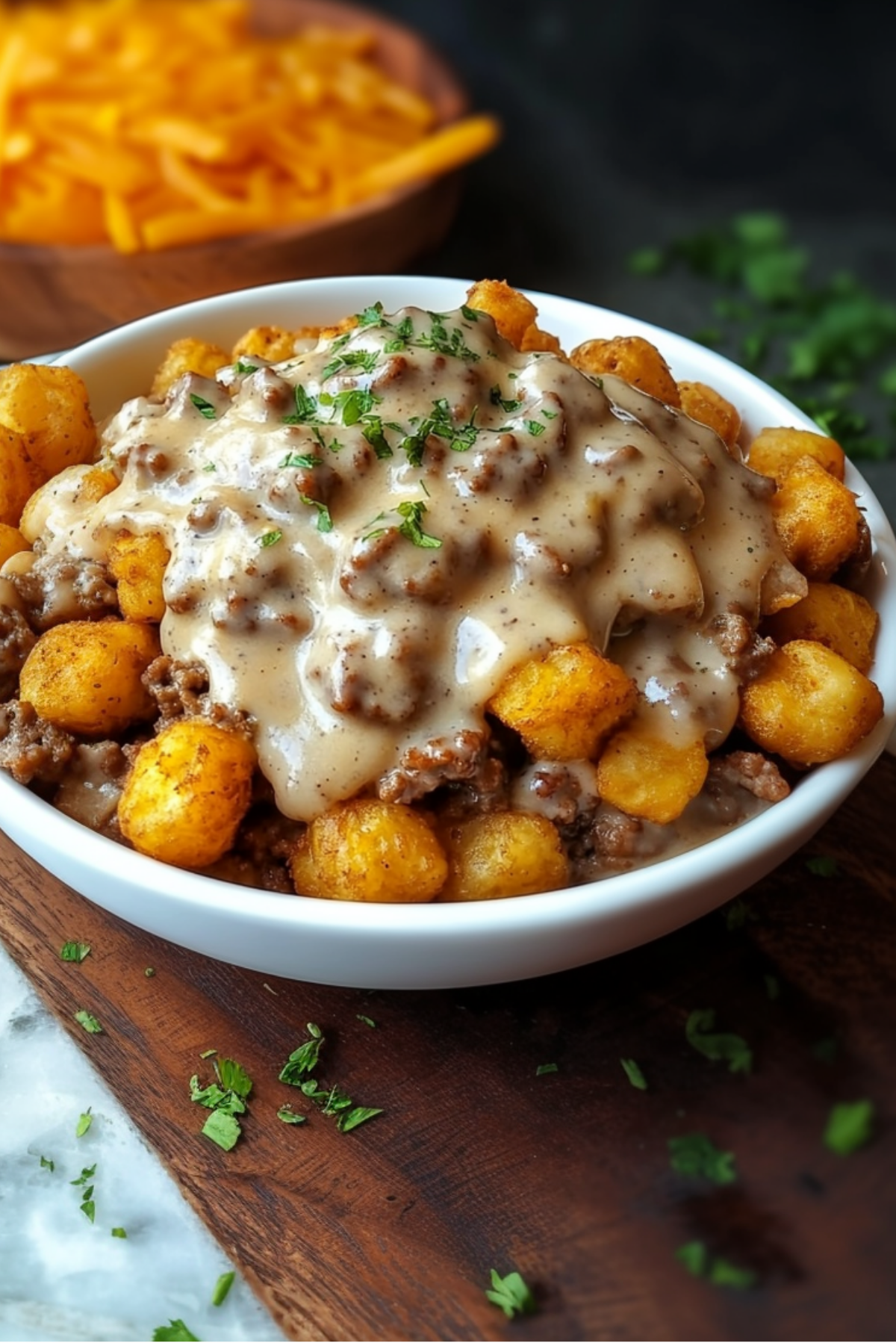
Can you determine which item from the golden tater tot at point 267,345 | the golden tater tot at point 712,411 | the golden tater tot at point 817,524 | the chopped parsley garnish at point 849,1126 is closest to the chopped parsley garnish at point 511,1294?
the chopped parsley garnish at point 849,1126

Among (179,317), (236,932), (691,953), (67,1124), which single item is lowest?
(67,1124)

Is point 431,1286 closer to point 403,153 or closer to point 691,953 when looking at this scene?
point 691,953

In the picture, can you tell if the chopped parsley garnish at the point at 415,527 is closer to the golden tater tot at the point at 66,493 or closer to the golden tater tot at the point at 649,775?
the golden tater tot at the point at 649,775

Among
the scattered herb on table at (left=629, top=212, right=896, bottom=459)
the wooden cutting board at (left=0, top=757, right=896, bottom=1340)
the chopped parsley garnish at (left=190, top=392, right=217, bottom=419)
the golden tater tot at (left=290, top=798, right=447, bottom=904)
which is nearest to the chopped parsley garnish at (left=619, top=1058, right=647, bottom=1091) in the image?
the wooden cutting board at (left=0, top=757, right=896, bottom=1340)

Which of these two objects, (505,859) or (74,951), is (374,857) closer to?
(505,859)

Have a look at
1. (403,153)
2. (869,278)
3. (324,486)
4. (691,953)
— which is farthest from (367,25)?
(691,953)

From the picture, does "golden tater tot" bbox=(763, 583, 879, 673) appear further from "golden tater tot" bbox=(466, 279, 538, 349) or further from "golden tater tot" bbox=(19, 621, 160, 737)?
"golden tater tot" bbox=(19, 621, 160, 737)

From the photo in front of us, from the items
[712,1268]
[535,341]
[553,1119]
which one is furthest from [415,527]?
[712,1268]
